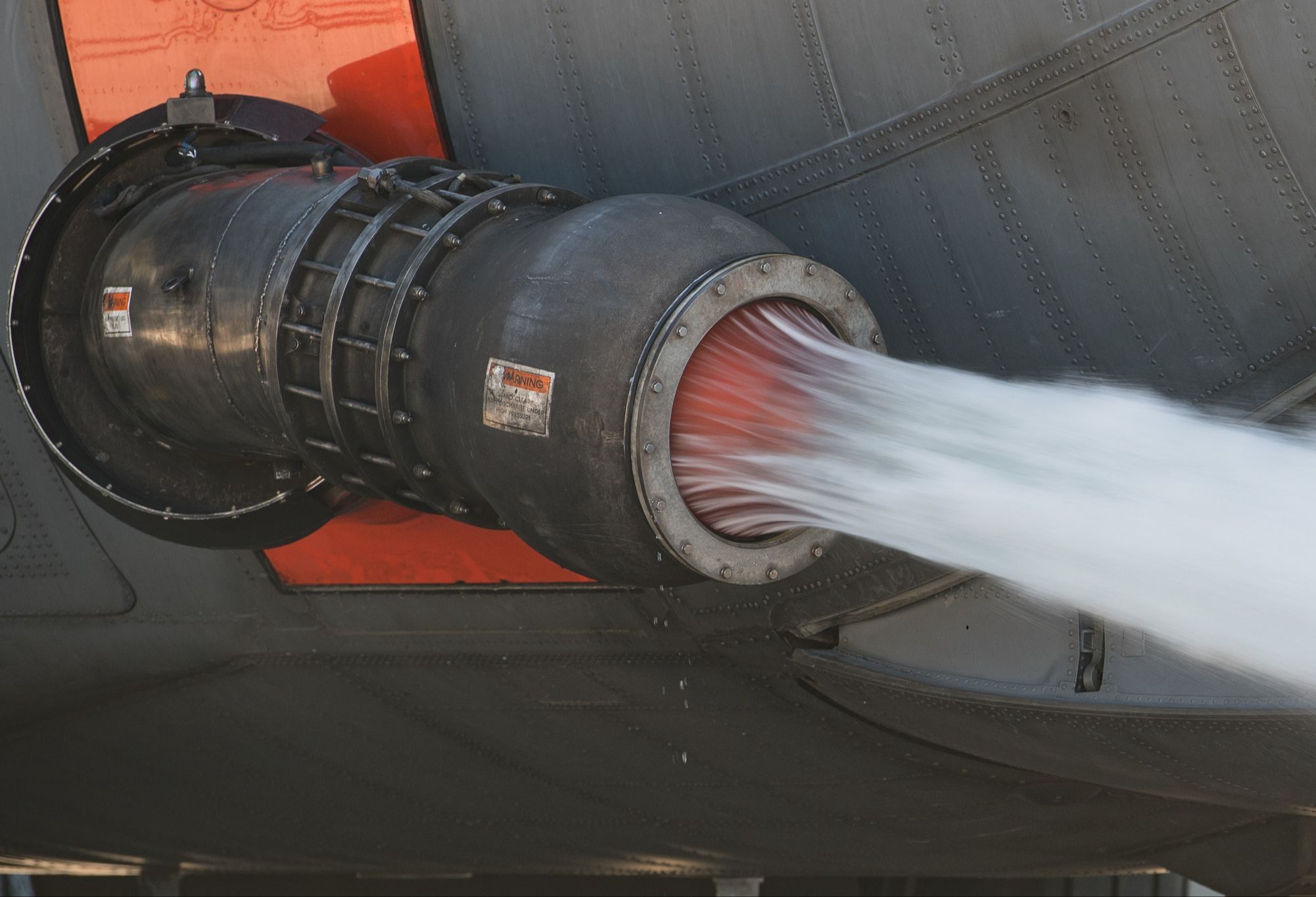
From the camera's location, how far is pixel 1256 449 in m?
3.16

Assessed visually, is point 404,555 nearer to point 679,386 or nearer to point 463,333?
point 463,333

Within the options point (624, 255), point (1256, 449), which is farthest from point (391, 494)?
point (1256, 449)

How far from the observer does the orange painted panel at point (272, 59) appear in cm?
413

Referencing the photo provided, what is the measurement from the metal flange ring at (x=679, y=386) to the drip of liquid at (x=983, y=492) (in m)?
0.05

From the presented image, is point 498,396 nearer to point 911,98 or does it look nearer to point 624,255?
point 624,255

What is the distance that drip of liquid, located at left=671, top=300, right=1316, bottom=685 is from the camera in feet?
9.38

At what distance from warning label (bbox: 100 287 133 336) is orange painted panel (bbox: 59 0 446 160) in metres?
0.86

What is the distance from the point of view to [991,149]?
11.5 ft

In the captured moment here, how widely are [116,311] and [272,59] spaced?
999 mm

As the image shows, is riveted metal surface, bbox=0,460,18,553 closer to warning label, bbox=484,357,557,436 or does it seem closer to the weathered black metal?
the weathered black metal

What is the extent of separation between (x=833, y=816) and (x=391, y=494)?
2.18m

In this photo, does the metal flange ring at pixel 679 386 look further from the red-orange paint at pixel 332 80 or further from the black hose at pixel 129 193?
the black hose at pixel 129 193

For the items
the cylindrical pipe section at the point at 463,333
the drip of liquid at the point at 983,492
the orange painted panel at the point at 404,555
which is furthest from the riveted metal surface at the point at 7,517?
the drip of liquid at the point at 983,492

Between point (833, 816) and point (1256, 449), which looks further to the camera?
point (833, 816)
